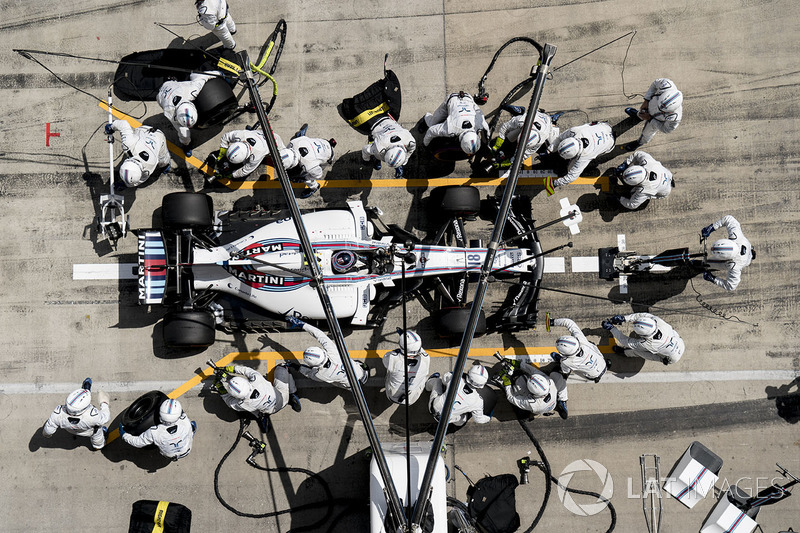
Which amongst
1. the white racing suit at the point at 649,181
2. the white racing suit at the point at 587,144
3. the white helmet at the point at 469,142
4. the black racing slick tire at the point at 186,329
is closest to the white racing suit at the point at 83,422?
the black racing slick tire at the point at 186,329

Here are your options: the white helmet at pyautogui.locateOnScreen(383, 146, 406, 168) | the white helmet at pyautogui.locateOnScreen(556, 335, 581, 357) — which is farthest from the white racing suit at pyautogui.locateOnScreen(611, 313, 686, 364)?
the white helmet at pyautogui.locateOnScreen(383, 146, 406, 168)

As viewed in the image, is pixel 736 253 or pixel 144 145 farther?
pixel 144 145

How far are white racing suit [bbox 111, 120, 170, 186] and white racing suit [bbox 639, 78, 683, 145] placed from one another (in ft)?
25.6

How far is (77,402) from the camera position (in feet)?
25.5

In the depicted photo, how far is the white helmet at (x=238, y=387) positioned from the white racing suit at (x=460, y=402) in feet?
9.12

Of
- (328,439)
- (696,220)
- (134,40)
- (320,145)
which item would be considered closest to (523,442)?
(328,439)

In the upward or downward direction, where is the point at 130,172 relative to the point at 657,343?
upward

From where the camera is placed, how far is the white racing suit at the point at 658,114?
816cm

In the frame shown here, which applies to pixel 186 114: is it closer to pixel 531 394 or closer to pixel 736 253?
pixel 531 394

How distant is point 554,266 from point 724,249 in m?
2.50

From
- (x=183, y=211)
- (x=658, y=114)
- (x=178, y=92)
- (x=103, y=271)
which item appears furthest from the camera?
(x=103, y=271)

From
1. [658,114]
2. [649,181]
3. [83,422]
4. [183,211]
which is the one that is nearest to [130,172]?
[183,211]

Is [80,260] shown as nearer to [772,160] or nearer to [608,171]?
[608,171]

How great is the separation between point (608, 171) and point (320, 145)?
4.99 m
